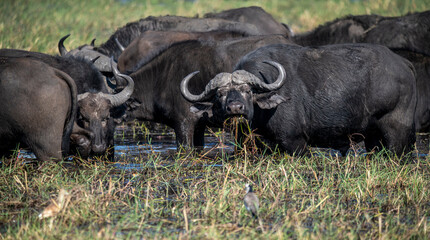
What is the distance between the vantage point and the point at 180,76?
293 inches

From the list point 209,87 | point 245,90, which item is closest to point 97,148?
point 209,87

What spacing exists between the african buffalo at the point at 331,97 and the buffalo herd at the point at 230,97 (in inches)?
0.4

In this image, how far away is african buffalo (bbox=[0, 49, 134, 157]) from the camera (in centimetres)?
615

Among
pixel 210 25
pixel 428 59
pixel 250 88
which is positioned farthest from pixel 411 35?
pixel 250 88

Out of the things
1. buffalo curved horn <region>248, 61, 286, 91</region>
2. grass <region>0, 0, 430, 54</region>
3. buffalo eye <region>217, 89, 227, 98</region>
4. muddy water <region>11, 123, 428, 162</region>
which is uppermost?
buffalo curved horn <region>248, 61, 286, 91</region>

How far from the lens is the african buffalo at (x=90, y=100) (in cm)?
615

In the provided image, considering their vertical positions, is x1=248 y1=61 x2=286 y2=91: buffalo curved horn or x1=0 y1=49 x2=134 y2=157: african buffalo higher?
x1=248 y1=61 x2=286 y2=91: buffalo curved horn

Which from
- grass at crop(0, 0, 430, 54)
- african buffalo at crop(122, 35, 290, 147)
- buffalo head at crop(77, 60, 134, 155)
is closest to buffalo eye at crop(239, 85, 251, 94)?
african buffalo at crop(122, 35, 290, 147)

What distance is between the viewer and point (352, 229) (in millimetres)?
3766

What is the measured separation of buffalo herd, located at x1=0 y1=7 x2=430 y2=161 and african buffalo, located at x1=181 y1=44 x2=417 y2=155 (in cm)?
1

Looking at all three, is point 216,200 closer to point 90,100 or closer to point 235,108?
point 235,108

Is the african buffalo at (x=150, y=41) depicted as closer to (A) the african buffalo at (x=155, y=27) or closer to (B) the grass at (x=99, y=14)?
(A) the african buffalo at (x=155, y=27)

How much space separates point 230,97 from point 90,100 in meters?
1.54

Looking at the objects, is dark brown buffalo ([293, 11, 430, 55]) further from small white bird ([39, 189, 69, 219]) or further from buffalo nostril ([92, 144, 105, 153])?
small white bird ([39, 189, 69, 219])
